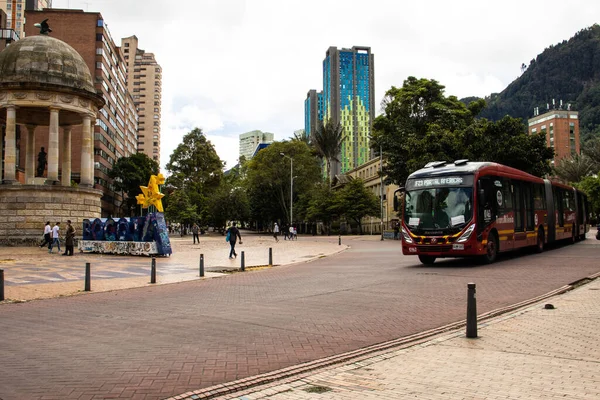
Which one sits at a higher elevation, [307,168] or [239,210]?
[307,168]

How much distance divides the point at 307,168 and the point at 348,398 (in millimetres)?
72523

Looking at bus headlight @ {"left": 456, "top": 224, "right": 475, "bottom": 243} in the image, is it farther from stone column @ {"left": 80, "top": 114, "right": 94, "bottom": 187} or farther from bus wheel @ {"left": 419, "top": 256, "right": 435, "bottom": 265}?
stone column @ {"left": 80, "top": 114, "right": 94, "bottom": 187}

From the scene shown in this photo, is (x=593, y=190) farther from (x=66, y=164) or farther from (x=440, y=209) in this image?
(x=66, y=164)

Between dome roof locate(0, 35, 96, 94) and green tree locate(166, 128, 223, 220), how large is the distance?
42.3m

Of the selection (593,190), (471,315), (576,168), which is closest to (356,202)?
(593,190)

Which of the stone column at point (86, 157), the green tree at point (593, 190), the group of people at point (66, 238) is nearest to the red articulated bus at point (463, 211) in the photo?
the group of people at point (66, 238)

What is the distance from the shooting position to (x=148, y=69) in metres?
169

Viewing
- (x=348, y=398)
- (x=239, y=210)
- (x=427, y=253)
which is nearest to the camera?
(x=348, y=398)

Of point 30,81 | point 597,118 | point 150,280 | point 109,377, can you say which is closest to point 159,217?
point 150,280

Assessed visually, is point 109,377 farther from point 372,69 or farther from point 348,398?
point 372,69

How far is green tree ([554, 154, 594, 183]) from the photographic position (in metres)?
106

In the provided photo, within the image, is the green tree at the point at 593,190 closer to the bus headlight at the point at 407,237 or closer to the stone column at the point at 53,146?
the bus headlight at the point at 407,237

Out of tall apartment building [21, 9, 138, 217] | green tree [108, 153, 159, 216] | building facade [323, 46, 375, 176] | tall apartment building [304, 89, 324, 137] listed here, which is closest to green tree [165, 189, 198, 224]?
tall apartment building [21, 9, 138, 217]

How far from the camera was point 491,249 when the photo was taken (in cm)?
1852
